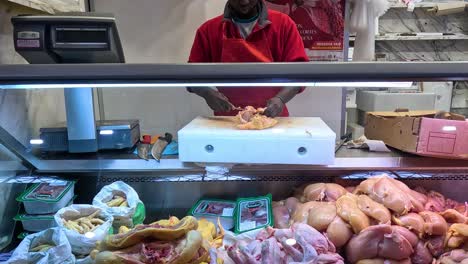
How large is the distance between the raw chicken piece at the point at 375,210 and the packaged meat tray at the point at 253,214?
325 mm

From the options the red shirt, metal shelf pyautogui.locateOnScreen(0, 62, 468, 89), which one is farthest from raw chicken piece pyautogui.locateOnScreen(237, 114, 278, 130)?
the red shirt

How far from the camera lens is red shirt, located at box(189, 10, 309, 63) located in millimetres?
2426

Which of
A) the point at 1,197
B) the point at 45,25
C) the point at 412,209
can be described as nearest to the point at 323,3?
the point at 412,209

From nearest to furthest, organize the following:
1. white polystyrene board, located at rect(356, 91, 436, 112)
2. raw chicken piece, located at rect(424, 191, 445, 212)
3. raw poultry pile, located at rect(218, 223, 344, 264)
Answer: raw poultry pile, located at rect(218, 223, 344, 264) → raw chicken piece, located at rect(424, 191, 445, 212) → white polystyrene board, located at rect(356, 91, 436, 112)

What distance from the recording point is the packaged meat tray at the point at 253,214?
129 centimetres

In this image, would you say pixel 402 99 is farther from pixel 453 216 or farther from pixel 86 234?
pixel 86 234

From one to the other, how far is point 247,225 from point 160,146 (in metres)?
0.52

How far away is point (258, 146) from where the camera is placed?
4.30 ft

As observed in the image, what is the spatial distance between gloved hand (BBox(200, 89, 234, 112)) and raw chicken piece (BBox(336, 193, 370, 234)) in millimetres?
583

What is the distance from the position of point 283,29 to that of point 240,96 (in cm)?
117

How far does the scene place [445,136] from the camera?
131 centimetres

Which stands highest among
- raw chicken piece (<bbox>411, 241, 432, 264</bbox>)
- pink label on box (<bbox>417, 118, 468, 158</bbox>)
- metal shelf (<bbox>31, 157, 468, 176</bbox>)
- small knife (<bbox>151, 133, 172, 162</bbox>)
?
pink label on box (<bbox>417, 118, 468, 158</bbox>)

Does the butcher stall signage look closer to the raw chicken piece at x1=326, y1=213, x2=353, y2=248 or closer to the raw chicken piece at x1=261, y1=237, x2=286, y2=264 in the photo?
the raw chicken piece at x1=326, y1=213, x2=353, y2=248

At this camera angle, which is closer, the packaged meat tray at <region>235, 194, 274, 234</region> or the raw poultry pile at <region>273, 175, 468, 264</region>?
the raw poultry pile at <region>273, 175, 468, 264</region>
